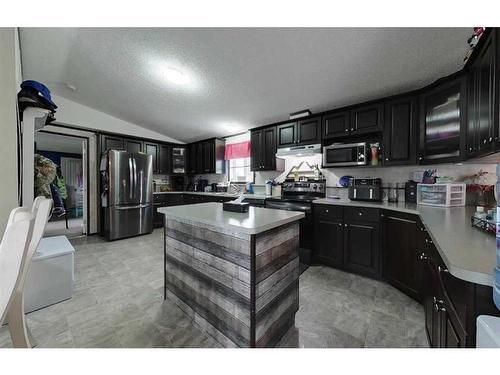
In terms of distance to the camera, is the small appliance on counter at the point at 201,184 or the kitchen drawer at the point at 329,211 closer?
the kitchen drawer at the point at 329,211

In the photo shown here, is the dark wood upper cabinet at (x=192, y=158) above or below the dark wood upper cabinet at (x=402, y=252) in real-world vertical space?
above

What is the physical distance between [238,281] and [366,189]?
219 cm

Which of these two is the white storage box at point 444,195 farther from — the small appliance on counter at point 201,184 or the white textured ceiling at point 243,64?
the small appliance on counter at point 201,184

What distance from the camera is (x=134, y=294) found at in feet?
6.79

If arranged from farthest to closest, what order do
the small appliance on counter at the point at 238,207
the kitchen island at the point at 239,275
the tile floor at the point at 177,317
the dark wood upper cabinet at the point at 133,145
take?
the dark wood upper cabinet at the point at 133,145 → the small appliance on counter at the point at 238,207 → the tile floor at the point at 177,317 → the kitchen island at the point at 239,275

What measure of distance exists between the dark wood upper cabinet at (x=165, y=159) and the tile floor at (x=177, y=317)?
3312 mm

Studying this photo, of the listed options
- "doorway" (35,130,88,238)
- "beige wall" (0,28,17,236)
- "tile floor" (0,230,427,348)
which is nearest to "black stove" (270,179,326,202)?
"tile floor" (0,230,427,348)

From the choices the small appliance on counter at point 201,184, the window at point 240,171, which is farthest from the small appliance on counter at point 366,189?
the small appliance on counter at point 201,184

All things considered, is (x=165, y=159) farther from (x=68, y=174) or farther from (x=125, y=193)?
(x=68, y=174)

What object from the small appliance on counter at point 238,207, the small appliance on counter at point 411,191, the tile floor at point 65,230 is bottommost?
the tile floor at point 65,230

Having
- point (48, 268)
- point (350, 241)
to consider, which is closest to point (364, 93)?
point (350, 241)

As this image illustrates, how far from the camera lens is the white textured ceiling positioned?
189 cm

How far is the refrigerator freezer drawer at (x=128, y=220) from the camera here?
13.1 ft
